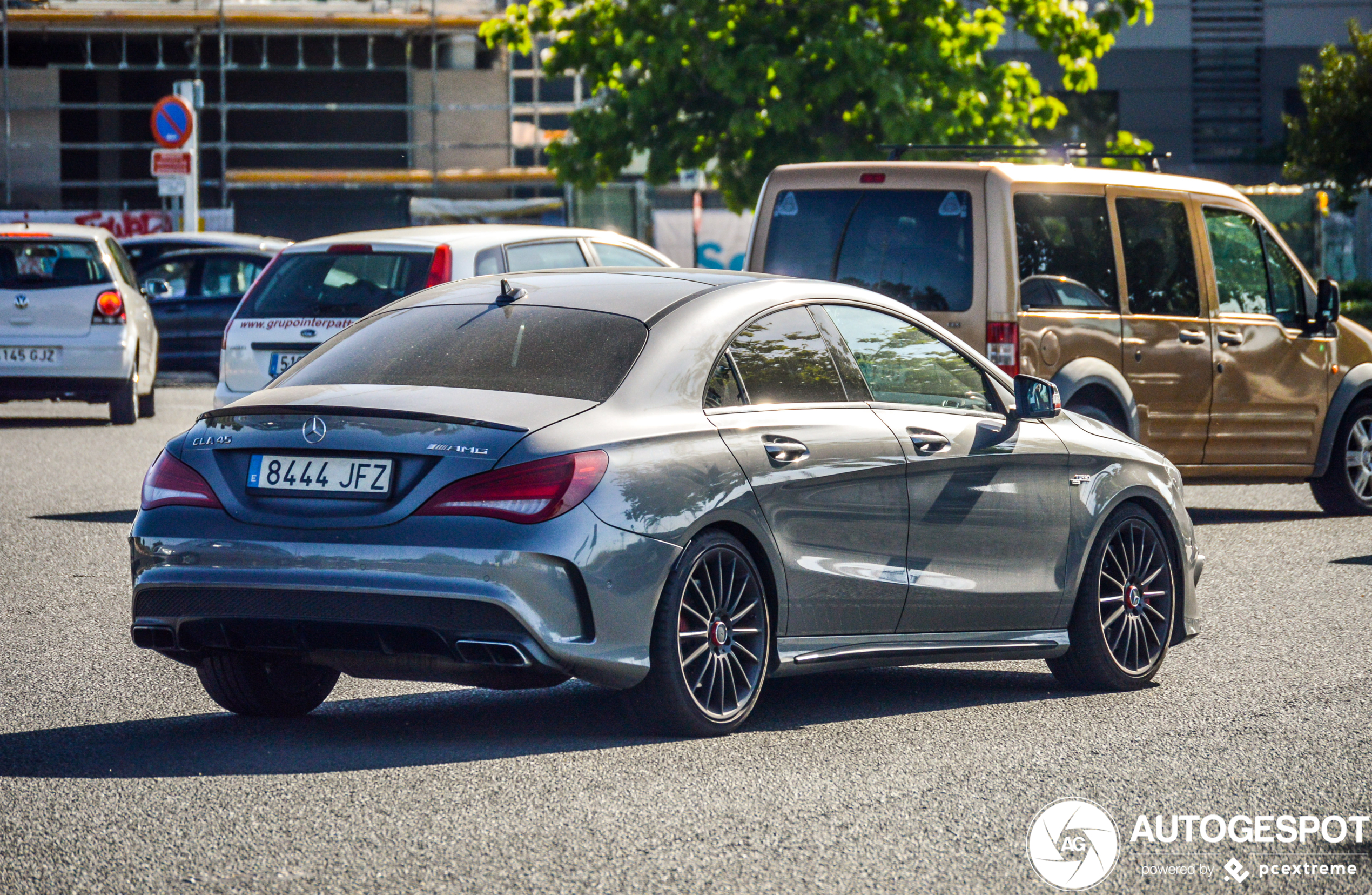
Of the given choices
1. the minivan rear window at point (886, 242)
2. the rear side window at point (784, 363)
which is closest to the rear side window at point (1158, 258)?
the minivan rear window at point (886, 242)

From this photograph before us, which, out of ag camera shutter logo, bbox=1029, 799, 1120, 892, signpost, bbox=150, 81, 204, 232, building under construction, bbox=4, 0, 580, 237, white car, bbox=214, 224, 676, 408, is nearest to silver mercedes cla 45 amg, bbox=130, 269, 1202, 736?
ag camera shutter logo, bbox=1029, 799, 1120, 892

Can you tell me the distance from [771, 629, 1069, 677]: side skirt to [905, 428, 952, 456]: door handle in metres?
0.61

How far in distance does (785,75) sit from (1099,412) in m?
16.7

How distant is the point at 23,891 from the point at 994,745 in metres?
2.97

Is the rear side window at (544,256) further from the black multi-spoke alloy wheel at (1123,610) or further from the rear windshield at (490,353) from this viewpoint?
the rear windshield at (490,353)

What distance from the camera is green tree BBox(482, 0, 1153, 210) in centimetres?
2780

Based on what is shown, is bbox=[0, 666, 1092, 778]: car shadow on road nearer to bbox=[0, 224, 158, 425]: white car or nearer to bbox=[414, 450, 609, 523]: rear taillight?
bbox=[414, 450, 609, 523]: rear taillight

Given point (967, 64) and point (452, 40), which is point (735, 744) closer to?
point (967, 64)

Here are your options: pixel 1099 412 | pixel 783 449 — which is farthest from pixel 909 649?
pixel 1099 412

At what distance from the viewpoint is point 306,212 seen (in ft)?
134

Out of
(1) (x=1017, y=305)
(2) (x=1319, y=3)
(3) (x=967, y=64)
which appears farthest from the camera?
(2) (x=1319, y=3)

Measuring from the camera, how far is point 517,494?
561cm

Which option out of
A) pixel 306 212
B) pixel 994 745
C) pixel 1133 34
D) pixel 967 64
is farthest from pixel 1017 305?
pixel 1133 34

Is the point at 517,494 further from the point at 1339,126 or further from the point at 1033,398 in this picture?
the point at 1339,126
